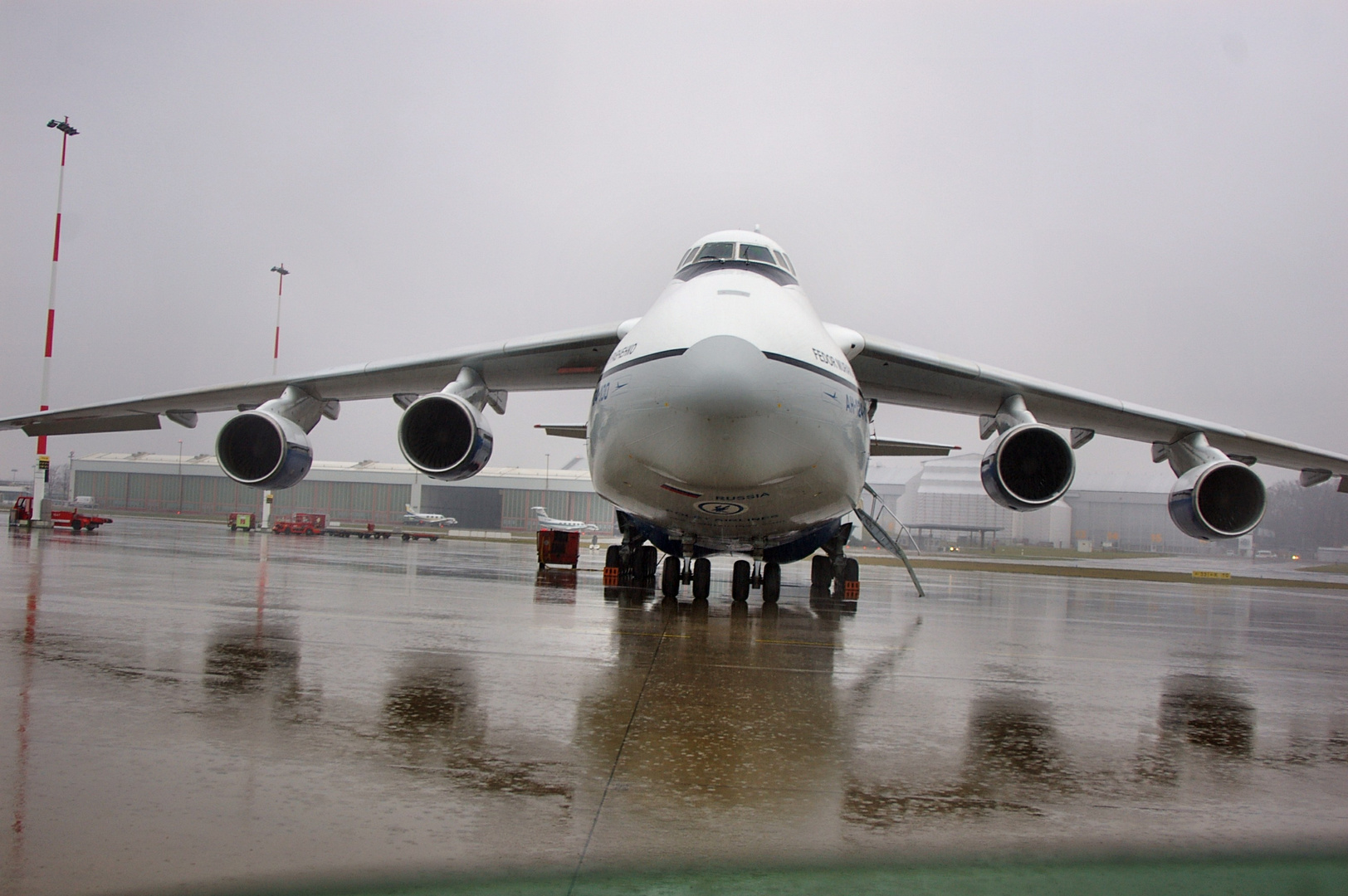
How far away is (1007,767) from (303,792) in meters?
2.55

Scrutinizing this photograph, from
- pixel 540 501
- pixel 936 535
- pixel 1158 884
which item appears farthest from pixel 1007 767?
pixel 936 535

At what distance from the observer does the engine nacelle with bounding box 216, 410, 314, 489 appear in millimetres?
10555

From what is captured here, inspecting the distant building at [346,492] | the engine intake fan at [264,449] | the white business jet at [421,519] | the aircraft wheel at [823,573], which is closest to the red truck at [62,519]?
the engine intake fan at [264,449]

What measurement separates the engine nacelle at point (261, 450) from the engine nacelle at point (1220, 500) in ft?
33.7

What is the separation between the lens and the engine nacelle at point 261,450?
10555 millimetres

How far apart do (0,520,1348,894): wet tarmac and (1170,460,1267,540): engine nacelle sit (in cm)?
228

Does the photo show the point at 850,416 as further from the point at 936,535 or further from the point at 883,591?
the point at 936,535

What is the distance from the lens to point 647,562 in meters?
13.1

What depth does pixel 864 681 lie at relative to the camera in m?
5.31

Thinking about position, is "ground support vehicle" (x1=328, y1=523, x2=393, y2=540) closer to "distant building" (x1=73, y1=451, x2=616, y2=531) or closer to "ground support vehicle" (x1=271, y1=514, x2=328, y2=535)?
"ground support vehicle" (x1=271, y1=514, x2=328, y2=535)

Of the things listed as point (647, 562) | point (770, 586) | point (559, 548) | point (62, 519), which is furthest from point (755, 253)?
point (62, 519)

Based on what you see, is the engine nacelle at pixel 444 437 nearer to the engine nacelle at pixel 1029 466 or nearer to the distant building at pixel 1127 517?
the engine nacelle at pixel 1029 466

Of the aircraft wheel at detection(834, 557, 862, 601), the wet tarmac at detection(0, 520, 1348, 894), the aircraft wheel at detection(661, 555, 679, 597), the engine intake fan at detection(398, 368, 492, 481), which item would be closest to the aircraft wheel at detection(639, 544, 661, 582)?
the aircraft wheel at detection(661, 555, 679, 597)

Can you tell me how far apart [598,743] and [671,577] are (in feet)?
23.8
